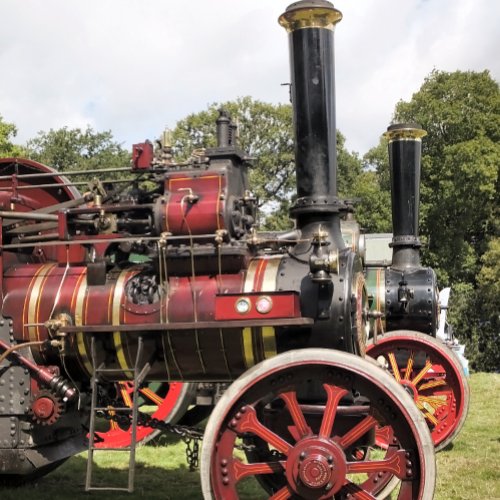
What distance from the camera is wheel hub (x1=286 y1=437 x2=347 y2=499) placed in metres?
3.25

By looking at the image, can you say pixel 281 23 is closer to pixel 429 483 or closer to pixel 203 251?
pixel 203 251

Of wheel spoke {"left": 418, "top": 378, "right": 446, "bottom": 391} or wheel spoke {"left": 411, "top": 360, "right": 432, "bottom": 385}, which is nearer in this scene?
wheel spoke {"left": 411, "top": 360, "right": 432, "bottom": 385}

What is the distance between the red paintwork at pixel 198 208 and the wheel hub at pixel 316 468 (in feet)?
4.08

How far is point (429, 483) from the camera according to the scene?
3.15 meters

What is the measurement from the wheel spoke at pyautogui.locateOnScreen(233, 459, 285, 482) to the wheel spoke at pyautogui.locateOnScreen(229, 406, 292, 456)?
3.2 inches

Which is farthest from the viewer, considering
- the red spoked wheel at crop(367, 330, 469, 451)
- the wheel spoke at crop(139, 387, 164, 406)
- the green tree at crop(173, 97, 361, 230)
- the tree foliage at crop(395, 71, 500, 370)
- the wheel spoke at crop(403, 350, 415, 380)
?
the green tree at crop(173, 97, 361, 230)

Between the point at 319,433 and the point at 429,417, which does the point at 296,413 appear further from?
the point at 429,417

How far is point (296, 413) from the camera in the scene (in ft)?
11.4

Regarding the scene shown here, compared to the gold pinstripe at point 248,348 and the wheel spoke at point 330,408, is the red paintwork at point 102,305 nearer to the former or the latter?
the gold pinstripe at point 248,348

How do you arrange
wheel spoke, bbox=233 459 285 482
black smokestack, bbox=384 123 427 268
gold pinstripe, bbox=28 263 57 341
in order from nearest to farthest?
wheel spoke, bbox=233 459 285 482 < gold pinstripe, bbox=28 263 57 341 < black smokestack, bbox=384 123 427 268

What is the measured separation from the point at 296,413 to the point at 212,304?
0.76m

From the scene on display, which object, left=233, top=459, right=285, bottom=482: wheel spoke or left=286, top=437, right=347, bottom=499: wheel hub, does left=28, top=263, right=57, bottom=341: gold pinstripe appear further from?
left=286, top=437, right=347, bottom=499: wheel hub

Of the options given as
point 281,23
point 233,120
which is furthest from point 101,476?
point 281,23

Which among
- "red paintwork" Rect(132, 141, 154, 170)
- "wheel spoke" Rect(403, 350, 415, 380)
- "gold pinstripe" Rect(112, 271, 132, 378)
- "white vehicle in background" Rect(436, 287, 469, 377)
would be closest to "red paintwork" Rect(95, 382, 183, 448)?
"wheel spoke" Rect(403, 350, 415, 380)
